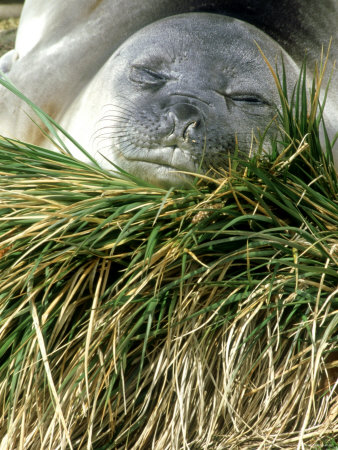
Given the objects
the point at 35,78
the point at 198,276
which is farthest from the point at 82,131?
the point at 198,276

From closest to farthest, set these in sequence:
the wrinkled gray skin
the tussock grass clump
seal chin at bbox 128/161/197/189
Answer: the tussock grass clump
seal chin at bbox 128/161/197/189
the wrinkled gray skin

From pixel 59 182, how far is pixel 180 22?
45.8 inches

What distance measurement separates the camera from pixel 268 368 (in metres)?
2.11

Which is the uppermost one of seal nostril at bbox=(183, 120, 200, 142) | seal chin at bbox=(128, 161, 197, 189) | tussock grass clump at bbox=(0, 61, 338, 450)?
seal nostril at bbox=(183, 120, 200, 142)

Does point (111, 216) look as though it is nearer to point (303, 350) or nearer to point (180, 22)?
point (303, 350)

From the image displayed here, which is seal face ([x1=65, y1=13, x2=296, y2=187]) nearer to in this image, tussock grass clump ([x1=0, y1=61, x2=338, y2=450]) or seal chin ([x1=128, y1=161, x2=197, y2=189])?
seal chin ([x1=128, y1=161, x2=197, y2=189])

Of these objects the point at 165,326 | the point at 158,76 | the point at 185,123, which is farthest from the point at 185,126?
the point at 165,326

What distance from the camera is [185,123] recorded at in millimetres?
2535

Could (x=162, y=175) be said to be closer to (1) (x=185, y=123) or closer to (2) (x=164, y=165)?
(2) (x=164, y=165)

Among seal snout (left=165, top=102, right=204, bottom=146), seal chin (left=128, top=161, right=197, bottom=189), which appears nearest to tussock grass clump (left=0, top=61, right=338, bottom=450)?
seal chin (left=128, top=161, right=197, bottom=189)

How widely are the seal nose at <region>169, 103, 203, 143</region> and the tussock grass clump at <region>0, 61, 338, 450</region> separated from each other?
337 millimetres

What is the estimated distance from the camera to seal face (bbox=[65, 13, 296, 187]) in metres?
2.54

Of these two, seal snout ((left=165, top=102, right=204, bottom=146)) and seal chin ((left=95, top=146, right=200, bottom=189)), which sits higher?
seal snout ((left=165, top=102, right=204, bottom=146))

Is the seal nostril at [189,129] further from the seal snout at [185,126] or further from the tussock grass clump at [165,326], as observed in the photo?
the tussock grass clump at [165,326]
